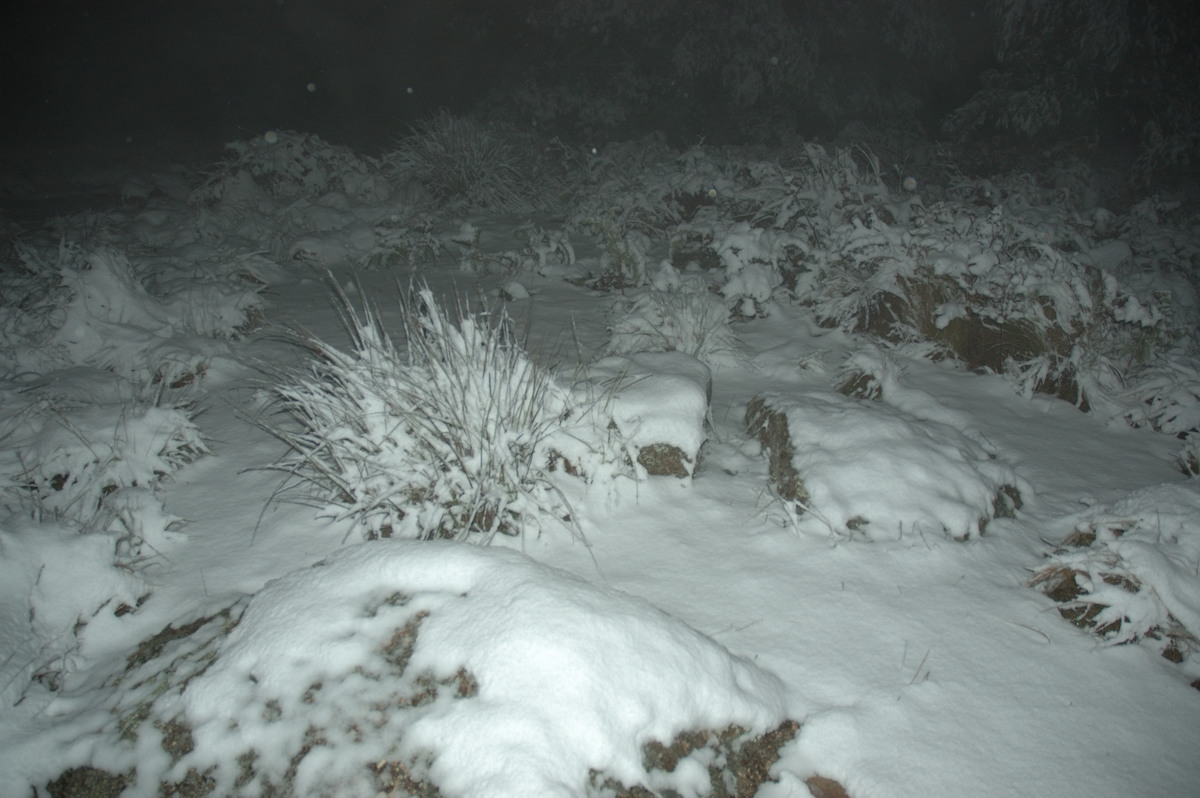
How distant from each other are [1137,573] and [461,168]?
794cm

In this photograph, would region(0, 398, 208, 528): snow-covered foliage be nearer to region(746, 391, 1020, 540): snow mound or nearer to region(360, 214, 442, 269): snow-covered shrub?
region(746, 391, 1020, 540): snow mound

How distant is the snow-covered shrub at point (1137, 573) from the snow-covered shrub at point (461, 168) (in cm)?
725

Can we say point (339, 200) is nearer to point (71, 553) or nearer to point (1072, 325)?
point (71, 553)

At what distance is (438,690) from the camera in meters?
1.50

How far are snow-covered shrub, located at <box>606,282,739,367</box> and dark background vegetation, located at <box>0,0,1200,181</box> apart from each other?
808 cm

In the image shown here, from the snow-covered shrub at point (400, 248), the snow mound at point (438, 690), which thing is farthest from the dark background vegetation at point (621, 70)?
the snow mound at point (438, 690)

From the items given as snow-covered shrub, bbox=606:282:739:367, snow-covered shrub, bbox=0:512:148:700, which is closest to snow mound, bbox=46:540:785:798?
snow-covered shrub, bbox=0:512:148:700

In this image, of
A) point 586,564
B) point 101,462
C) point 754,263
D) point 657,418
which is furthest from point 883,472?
point 101,462

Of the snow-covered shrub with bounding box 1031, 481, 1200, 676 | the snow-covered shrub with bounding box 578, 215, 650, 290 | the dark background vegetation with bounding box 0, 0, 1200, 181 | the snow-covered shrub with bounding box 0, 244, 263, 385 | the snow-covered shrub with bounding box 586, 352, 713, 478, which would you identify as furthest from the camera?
the dark background vegetation with bounding box 0, 0, 1200, 181

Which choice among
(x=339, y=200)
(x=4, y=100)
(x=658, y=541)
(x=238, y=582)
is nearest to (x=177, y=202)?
(x=339, y=200)

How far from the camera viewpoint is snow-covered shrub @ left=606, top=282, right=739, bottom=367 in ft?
13.4

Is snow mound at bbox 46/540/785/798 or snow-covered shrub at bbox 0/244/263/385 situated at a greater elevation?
snow-covered shrub at bbox 0/244/263/385

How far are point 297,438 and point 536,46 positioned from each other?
11806 millimetres

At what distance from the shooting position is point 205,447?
9.78ft
